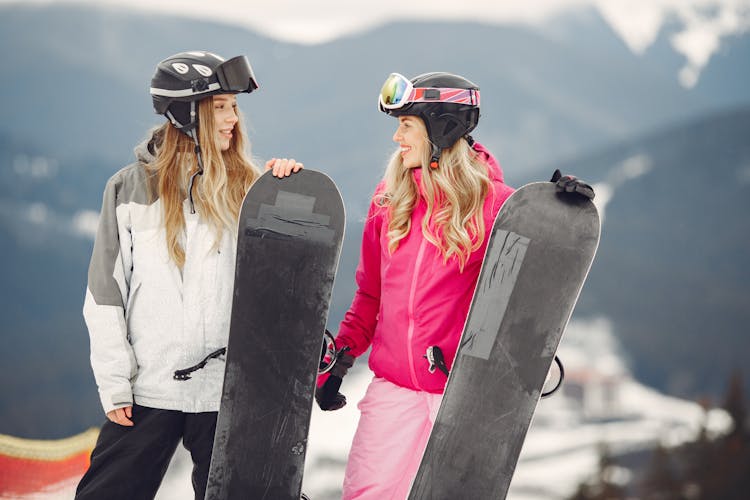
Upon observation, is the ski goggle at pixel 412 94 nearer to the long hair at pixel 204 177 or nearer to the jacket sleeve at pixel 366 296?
the jacket sleeve at pixel 366 296

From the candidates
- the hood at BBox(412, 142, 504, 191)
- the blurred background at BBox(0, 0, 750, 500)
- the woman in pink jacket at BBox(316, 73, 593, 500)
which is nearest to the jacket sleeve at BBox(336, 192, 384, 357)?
the woman in pink jacket at BBox(316, 73, 593, 500)

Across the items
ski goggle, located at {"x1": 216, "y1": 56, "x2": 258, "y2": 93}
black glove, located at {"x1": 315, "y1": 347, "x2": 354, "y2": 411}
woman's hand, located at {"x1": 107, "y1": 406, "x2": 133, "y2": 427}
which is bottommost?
woman's hand, located at {"x1": 107, "y1": 406, "x2": 133, "y2": 427}

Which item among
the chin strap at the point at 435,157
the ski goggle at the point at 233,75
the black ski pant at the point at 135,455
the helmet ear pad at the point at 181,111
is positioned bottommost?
the black ski pant at the point at 135,455

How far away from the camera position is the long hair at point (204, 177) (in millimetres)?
1898

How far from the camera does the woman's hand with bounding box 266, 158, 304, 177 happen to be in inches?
76.1

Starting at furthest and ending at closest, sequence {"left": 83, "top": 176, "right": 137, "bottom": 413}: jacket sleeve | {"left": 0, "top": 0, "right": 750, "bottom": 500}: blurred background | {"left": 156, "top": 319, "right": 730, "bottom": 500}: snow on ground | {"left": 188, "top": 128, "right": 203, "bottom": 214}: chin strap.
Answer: {"left": 0, "top": 0, "right": 750, "bottom": 500}: blurred background
{"left": 156, "top": 319, "right": 730, "bottom": 500}: snow on ground
{"left": 188, "top": 128, "right": 203, "bottom": 214}: chin strap
{"left": 83, "top": 176, "right": 137, "bottom": 413}: jacket sleeve

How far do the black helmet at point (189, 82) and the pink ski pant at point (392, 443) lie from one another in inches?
32.5

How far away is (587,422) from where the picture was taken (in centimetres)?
2136

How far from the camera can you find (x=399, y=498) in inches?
75.9

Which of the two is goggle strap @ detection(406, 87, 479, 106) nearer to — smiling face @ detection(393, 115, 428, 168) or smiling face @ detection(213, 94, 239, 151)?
smiling face @ detection(393, 115, 428, 168)

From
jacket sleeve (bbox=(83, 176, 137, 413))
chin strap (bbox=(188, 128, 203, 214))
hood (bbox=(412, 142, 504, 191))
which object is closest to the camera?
jacket sleeve (bbox=(83, 176, 137, 413))

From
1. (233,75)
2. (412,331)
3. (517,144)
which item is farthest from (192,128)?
(517,144)

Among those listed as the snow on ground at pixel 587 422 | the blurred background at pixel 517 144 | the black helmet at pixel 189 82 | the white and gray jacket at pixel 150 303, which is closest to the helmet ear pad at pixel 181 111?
the black helmet at pixel 189 82

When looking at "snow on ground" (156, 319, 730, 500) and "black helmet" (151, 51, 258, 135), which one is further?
"snow on ground" (156, 319, 730, 500)
